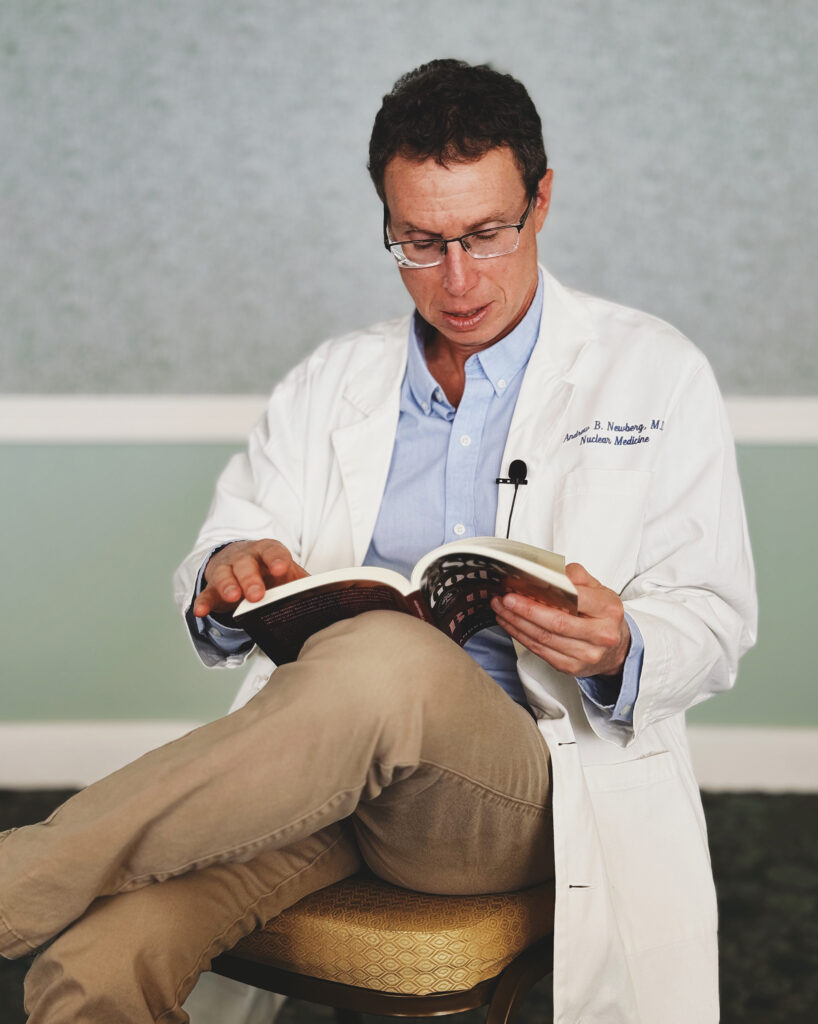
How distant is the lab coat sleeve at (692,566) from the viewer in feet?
4.33

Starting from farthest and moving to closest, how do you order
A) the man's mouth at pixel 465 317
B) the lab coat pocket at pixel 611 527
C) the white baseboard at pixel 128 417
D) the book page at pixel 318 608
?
the white baseboard at pixel 128 417 < the man's mouth at pixel 465 317 < the lab coat pocket at pixel 611 527 < the book page at pixel 318 608

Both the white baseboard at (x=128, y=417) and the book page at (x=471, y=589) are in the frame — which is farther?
the white baseboard at (x=128, y=417)

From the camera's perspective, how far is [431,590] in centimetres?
124

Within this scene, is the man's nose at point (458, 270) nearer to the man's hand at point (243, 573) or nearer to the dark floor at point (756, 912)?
the man's hand at point (243, 573)

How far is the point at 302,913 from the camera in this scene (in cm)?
127

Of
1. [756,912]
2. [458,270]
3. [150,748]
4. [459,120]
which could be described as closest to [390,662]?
[458,270]

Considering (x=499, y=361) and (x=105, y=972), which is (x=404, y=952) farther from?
(x=499, y=361)

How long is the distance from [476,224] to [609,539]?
0.44m

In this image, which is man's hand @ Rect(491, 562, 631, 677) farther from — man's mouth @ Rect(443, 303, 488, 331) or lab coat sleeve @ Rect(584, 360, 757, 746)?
man's mouth @ Rect(443, 303, 488, 331)

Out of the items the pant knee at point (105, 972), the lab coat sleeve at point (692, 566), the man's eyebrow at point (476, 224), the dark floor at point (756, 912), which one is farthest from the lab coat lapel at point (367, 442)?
the dark floor at point (756, 912)

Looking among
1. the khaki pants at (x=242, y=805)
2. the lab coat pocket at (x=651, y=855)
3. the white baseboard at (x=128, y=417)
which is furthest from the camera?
the white baseboard at (x=128, y=417)

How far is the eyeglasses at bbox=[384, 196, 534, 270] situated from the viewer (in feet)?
4.93

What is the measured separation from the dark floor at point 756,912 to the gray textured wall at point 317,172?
0.98 metres

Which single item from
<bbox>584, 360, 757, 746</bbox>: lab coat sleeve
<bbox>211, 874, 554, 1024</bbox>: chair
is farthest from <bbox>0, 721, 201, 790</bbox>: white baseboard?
<bbox>584, 360, 757, 746</bbox>: lab coat sleeve
